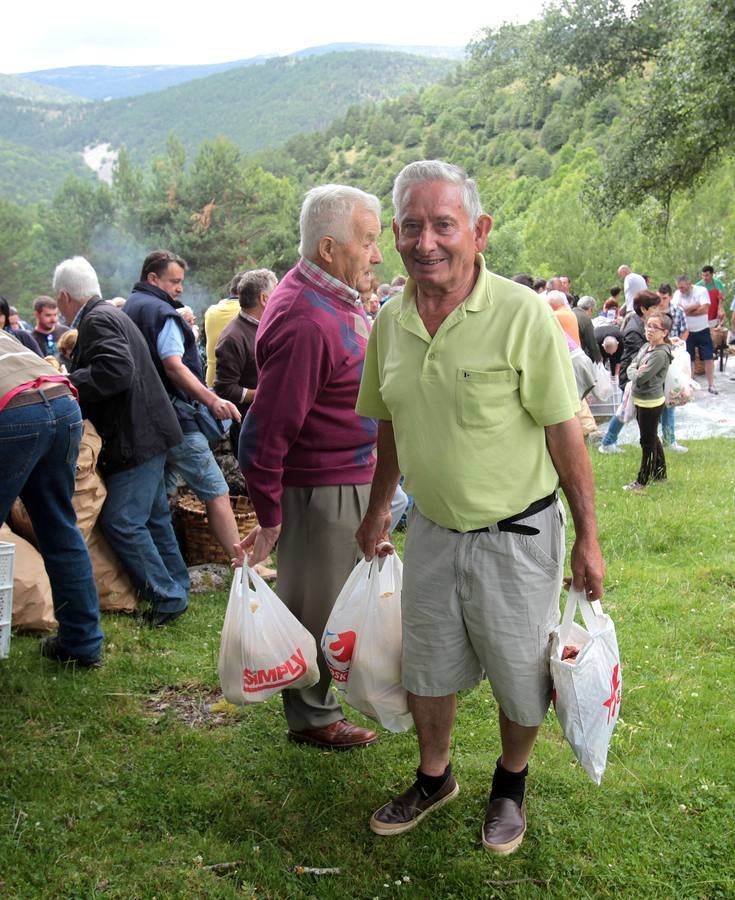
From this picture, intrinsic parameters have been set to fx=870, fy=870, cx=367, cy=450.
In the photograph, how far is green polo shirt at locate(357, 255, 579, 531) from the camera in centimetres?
232

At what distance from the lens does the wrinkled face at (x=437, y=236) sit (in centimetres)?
236

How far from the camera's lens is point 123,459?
14.6 ft

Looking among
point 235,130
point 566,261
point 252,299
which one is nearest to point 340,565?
→ point 252,299

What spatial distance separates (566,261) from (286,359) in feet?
111

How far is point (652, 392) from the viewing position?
7746 millimetres

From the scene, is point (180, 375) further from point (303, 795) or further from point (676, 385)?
point (676, 385)

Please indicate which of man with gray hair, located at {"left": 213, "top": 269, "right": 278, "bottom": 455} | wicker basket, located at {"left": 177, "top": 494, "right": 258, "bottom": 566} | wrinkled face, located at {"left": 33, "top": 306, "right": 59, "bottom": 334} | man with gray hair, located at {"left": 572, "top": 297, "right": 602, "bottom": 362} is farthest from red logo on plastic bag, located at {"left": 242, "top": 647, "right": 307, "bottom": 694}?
man with gray hair, located at {"left": 572, "top": 297, "right": 602, "bottom": 362}

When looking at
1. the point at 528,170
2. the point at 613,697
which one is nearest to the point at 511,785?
the point at 613,697

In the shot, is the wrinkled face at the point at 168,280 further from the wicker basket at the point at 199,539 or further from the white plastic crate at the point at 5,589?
the white plastic crate at the point at 5,589

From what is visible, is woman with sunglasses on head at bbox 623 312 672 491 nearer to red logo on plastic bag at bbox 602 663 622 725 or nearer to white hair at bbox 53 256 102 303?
white hair at bbox 53 256 102 303

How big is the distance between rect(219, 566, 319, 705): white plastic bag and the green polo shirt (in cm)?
77

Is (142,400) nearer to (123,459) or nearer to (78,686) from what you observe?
(123,459)

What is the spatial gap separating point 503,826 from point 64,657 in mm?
2183

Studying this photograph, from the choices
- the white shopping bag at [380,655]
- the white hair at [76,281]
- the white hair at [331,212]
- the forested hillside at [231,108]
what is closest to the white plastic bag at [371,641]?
the white shopping bag at [380,655]
